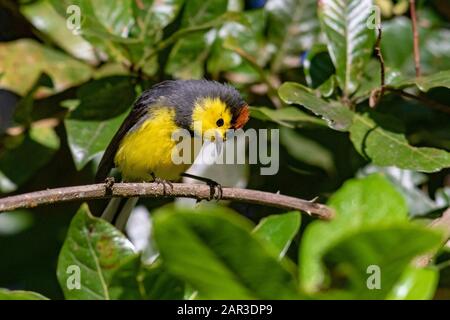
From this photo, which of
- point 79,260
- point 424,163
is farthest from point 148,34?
point 79,260

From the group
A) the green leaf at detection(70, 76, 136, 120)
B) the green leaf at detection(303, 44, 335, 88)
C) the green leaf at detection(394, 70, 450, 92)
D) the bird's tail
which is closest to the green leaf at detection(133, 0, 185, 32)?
the green leaf at detection(70, 76, 136, 120)

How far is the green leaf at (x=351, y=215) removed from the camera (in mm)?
1395

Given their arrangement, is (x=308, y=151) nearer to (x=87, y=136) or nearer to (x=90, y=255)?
(x=87, y=136)

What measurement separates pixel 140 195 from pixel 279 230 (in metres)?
0.65

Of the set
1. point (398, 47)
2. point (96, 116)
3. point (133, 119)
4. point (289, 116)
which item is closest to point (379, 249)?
point (289, 116)

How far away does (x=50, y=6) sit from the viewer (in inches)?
141

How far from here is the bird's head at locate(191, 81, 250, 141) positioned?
3393 millimetres

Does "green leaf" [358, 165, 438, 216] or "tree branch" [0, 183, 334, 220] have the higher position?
"tree branch" [0, 183, 334, 220]

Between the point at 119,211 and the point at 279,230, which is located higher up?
the point at 279,230

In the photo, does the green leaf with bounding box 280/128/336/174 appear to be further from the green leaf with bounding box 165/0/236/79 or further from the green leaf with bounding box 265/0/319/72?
the green leaf with bounding box 165/0/236/79

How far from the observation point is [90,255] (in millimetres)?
1858

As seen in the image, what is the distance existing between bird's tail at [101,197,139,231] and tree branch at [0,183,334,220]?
2.68ft

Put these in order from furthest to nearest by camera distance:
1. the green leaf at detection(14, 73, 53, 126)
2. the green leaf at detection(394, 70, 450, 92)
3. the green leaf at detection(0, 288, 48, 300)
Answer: the green leaf at detection(14, 73, 53, 126)
the green leaf at detection(394, 70, 450, 92)
the green leaf at detection(0, 288, 48, 300)

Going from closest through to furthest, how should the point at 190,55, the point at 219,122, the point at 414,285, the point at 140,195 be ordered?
the point at 414,285 < the point at 140,195 < the point at 190,55 < the point at 219,122
